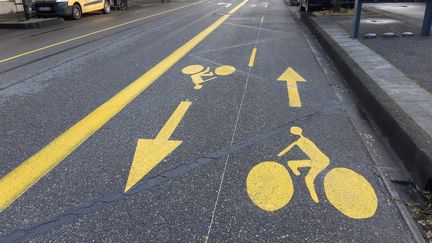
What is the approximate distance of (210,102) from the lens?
5.68 m

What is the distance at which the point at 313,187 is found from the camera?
3385 millimetres

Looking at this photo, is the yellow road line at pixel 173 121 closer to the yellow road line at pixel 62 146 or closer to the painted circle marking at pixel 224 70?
the yellow road line at pixel 62 146

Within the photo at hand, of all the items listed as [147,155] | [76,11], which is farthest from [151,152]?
[76,11]

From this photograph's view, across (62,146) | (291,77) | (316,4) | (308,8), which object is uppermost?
(316,4)

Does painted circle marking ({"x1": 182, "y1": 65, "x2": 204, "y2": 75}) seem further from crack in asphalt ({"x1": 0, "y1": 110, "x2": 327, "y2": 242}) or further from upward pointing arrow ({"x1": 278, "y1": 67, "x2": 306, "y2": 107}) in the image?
crack in asphalt ({"x1": 0, "y1": 110, "x2": 327, "y2": 242})

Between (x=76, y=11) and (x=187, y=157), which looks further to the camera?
(x=76, y=11)

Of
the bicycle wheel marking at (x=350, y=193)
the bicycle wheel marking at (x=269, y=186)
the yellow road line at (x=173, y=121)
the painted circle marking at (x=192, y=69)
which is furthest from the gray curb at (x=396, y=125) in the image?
the painted circle marking at (x=192, y=69)

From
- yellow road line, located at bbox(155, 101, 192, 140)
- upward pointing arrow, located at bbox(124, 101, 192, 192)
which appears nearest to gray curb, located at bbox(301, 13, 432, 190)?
upward pointing arrow, located at bbox(124, 101, 192, 192)

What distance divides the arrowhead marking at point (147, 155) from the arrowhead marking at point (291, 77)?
329 centimetres

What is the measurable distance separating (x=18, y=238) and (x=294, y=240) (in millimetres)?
2006

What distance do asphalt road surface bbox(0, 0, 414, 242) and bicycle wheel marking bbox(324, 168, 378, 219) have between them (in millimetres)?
14

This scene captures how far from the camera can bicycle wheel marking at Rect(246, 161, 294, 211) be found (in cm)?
318

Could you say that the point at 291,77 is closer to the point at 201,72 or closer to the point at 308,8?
the point at 201,72

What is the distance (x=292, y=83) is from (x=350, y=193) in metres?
3.64
